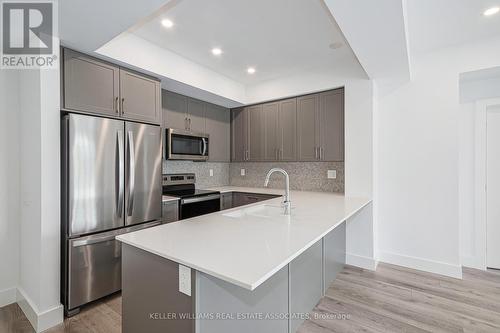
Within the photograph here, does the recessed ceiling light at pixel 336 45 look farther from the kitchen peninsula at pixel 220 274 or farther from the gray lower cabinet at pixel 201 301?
the gray lower cabinet at pixel 201 301

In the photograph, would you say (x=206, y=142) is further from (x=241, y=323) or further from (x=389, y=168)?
(x=241, y=323)

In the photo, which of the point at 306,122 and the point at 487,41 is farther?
the point at 306,122

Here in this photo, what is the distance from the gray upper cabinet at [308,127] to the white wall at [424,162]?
815 mm

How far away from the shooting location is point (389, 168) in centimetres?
318

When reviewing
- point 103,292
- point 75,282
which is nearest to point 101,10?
point 75,282

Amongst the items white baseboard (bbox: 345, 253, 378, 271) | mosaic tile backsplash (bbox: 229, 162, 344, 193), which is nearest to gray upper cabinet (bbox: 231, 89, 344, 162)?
mosaic tile backsplash (bbox: 229, 162, 344, 193)

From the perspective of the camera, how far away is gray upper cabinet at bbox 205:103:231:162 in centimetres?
397

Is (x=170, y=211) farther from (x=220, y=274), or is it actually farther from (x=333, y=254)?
(x=220, y=274)

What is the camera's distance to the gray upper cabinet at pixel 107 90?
2.10m

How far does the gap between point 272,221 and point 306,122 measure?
213 cm

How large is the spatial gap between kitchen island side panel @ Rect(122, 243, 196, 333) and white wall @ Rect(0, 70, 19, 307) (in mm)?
1750

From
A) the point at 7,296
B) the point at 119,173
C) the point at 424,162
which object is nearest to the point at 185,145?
the point at 119,173

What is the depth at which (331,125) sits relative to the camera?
3377 mm
